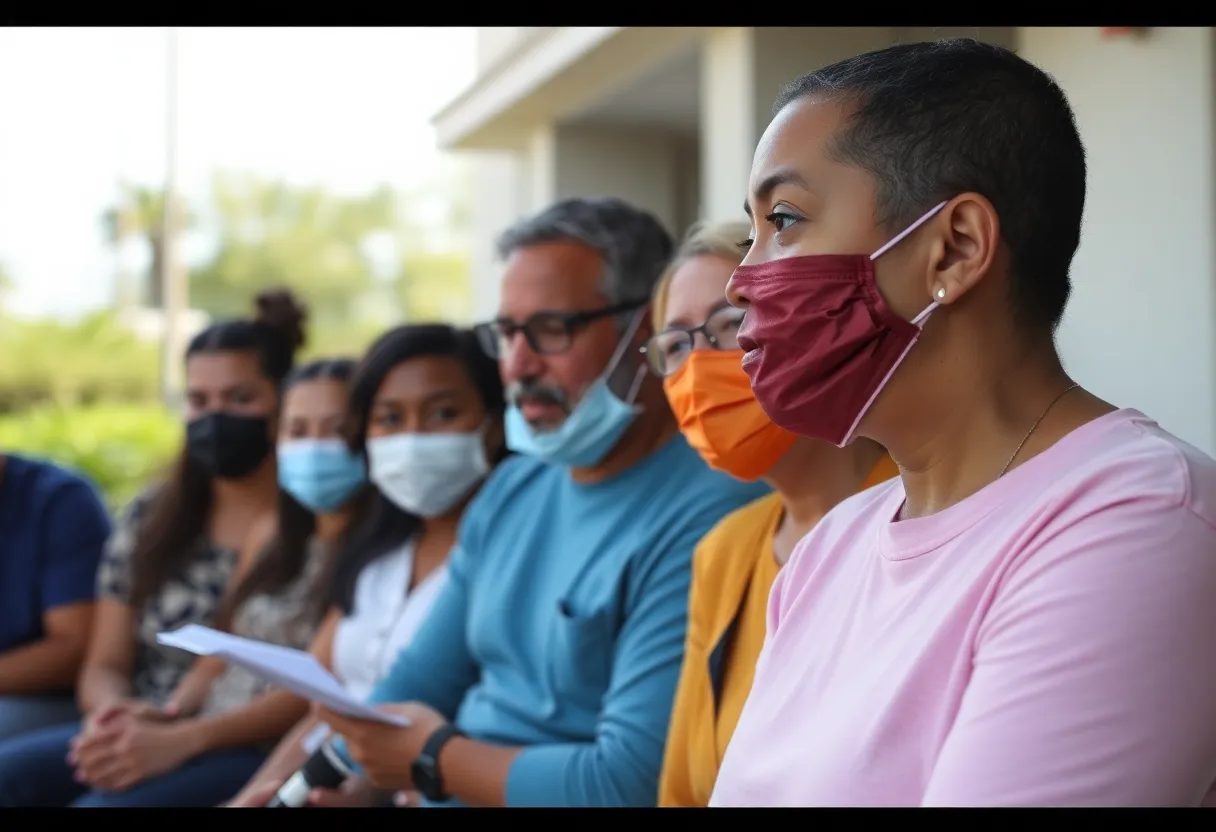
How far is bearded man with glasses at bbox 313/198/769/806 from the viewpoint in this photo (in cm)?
240

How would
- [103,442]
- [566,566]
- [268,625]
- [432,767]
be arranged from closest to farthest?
[432,767] < [566,566] < [268,625] < [103,442]

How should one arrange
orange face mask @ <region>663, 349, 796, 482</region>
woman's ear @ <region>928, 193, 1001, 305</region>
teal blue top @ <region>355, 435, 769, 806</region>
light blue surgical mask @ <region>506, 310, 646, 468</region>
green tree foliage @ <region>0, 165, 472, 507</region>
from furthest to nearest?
green tree foliage @ <region>0, 165, 472, 507</region> < light blue surgical mask @ <region>506, 310, 646, 468</region> < teal blue top @ <region>355, 435, 769, 806</region> < orange face mask @ <region>663, 349, 796, 482</region> < woman's ear @ <region>928, 193, 1001, 305</region>

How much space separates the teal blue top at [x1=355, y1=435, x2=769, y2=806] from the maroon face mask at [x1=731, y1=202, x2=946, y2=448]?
38.6 inches

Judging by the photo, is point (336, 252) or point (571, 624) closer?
point (571, 624)

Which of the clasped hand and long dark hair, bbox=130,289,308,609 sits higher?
long dark hair, bbox=130,289,308,609

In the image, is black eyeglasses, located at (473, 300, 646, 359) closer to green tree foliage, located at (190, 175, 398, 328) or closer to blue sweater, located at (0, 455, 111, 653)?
blue sweater, located at (0, 455, 111, 653)

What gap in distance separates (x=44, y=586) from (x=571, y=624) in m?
2.35

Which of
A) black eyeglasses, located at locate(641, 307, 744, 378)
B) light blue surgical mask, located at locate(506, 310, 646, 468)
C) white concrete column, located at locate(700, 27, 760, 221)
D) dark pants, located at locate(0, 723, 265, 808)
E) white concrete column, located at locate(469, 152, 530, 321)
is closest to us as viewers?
black eyeglasses, located at locate(641, 307, 744, 378)

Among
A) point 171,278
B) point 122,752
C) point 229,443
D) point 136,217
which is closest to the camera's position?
point 122,752

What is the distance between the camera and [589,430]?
2756mm

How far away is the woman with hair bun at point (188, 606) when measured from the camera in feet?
11.2

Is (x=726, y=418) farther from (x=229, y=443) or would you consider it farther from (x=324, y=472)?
(x=229, y=443)

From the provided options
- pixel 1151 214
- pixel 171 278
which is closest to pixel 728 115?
pixel 1151 214

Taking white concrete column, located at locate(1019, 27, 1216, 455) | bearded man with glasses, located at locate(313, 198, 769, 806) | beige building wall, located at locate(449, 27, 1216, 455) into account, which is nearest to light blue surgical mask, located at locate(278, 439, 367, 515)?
beige building wall, located at locate(449, 27, 1216, 455)
